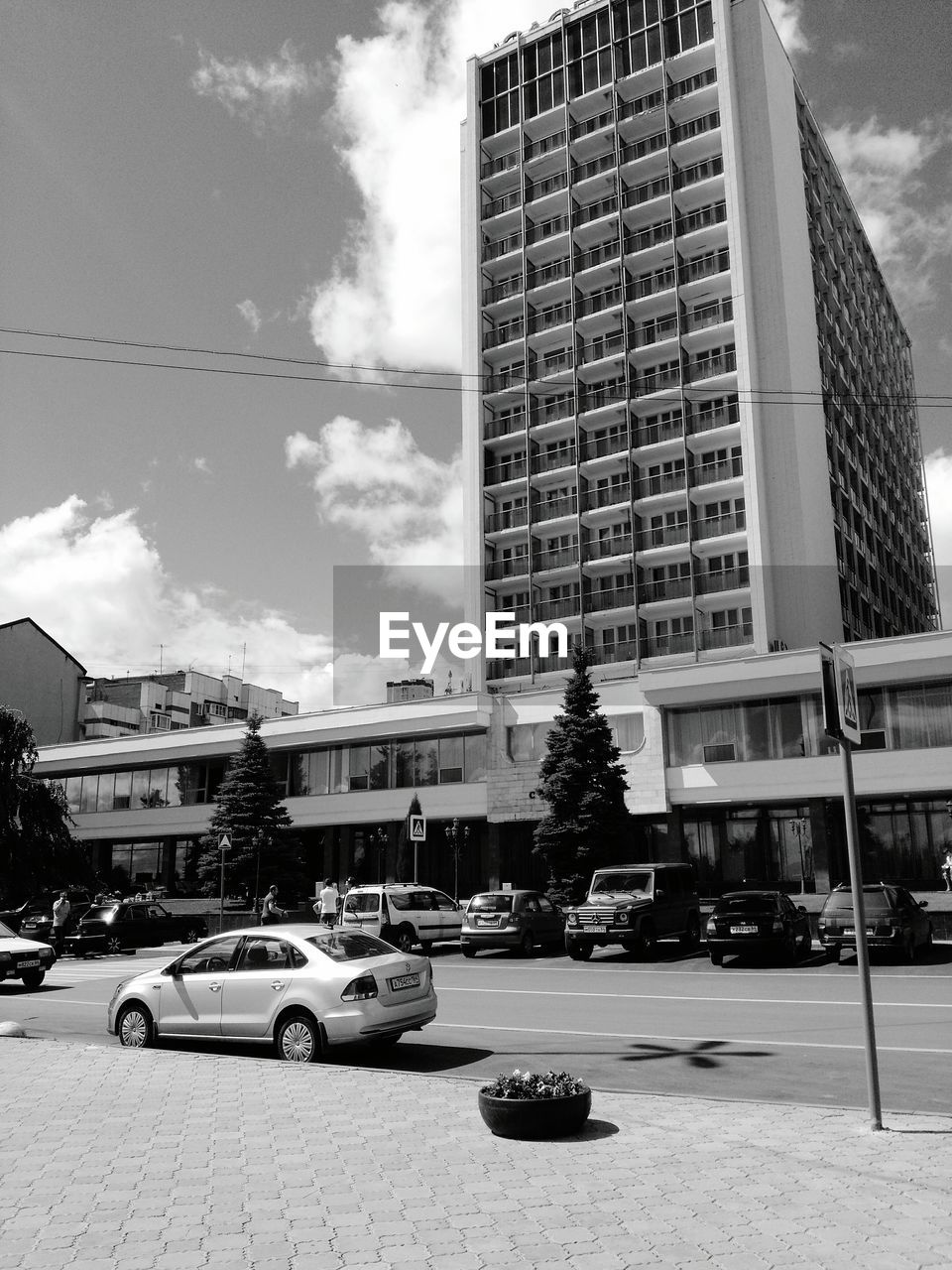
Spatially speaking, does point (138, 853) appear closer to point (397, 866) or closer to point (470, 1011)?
point (397, 866)

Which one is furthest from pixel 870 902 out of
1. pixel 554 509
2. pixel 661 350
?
pixel 661 350

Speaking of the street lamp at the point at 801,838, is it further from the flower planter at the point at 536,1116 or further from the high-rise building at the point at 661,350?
the flower planter at the point at 536,1116

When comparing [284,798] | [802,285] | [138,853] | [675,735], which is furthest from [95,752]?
[802,285]

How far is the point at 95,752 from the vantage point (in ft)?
180

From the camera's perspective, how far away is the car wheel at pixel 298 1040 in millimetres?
10914

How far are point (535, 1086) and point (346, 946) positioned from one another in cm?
442

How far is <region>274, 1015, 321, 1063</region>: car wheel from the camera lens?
10.9m

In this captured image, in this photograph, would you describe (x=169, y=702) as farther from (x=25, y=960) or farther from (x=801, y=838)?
(x=25, y=960)

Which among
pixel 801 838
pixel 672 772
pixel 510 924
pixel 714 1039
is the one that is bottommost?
pixel 714 1039

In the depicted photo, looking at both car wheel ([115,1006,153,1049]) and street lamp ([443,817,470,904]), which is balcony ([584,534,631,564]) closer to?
street lamp ([443,817,470,904])

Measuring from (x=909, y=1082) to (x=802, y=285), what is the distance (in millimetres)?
48575

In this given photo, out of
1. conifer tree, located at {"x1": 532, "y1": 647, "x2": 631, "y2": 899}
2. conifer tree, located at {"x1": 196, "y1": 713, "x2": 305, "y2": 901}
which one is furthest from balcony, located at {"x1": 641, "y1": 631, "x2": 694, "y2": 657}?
conifer tree, located at {"x1": 196, "y1": 713, "x2": 305, "y2": 901}

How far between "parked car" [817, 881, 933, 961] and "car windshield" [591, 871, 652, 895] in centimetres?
424

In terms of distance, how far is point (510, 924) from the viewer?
965 inches
